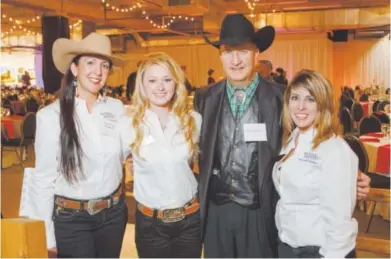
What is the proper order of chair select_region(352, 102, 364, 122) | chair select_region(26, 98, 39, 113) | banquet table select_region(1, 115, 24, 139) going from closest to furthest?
banquet table select_region(1, 115, 24, 139) < chair select_region(352, 102, 364, 122) < chair select_region(26, 98, 39, 113)

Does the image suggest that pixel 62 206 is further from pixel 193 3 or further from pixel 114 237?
pixel 193 3

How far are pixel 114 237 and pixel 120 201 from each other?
179 millimetres

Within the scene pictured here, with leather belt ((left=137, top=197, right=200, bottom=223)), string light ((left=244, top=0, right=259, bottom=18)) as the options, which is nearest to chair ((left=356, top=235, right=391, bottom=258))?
leather belt ((left=137, top=197, right=200, bottom=223))

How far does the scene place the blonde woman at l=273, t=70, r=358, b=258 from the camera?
1.93 meters

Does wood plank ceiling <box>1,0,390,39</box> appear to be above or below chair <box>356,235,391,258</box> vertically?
above

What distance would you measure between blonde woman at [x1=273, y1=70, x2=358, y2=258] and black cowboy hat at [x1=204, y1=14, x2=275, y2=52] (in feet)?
1.64

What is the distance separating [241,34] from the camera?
2549mm

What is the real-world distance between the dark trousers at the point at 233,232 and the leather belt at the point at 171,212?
→ 189 mm

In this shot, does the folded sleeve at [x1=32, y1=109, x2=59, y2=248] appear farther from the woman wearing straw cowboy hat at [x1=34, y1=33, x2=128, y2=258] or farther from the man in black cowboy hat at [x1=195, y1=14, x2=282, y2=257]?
the man in black cowboy hat at [x1=195, y1=14, x2=282, y2=257]

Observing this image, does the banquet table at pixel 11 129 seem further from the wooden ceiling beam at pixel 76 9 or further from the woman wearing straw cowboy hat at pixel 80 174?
the woman wearing straw cowboy hat at pixel 80 174

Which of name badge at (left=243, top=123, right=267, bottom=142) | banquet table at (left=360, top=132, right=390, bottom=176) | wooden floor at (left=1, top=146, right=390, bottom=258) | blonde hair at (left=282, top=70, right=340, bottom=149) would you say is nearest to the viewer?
blonde hair at (left=282, top=70, right=340, bottom=149)

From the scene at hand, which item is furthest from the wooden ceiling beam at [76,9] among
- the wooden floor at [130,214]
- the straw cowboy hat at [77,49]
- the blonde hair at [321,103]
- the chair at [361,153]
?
the blonde hair at [321,103]

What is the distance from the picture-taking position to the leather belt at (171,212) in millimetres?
2252

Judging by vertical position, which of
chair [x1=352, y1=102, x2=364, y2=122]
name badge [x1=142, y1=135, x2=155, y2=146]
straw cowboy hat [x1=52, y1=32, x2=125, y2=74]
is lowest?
chair [x1=352, y1=102, x2=364, y2=122]
